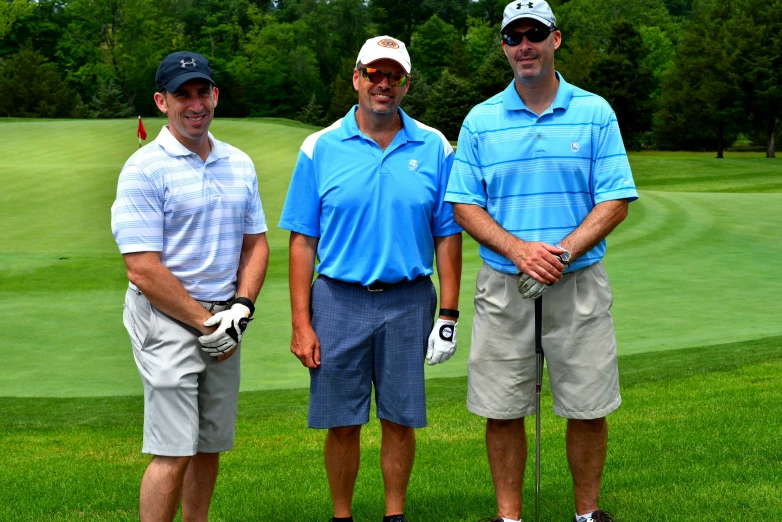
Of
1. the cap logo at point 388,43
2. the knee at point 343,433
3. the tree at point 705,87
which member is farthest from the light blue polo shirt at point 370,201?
the tree at point 705,87

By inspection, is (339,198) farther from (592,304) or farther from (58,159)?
(58,159)

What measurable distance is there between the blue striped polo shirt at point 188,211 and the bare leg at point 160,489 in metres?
0.64

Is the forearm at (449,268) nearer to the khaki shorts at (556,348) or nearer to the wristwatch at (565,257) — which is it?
the khaki shorts at (556,348)

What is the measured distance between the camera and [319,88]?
7756cm

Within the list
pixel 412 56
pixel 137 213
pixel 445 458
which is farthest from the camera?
pixel 412 56

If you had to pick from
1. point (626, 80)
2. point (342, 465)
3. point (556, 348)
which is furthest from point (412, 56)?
point (556, 348)

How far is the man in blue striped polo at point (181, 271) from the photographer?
3816 mm

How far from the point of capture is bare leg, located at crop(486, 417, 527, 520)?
170 inches

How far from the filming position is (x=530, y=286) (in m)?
4.04

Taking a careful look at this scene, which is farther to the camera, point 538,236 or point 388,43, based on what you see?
point 388,43

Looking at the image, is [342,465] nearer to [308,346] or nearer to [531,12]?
[308,346]

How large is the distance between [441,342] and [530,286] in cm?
50

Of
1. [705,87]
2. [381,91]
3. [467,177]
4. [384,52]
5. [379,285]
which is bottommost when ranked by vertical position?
[705,87]

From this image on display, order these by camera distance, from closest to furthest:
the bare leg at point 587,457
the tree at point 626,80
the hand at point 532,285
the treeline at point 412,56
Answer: the hand at point 532,285, the bare leg at point 587,457, the treeline at point 412,56, the tree at point 626,80
